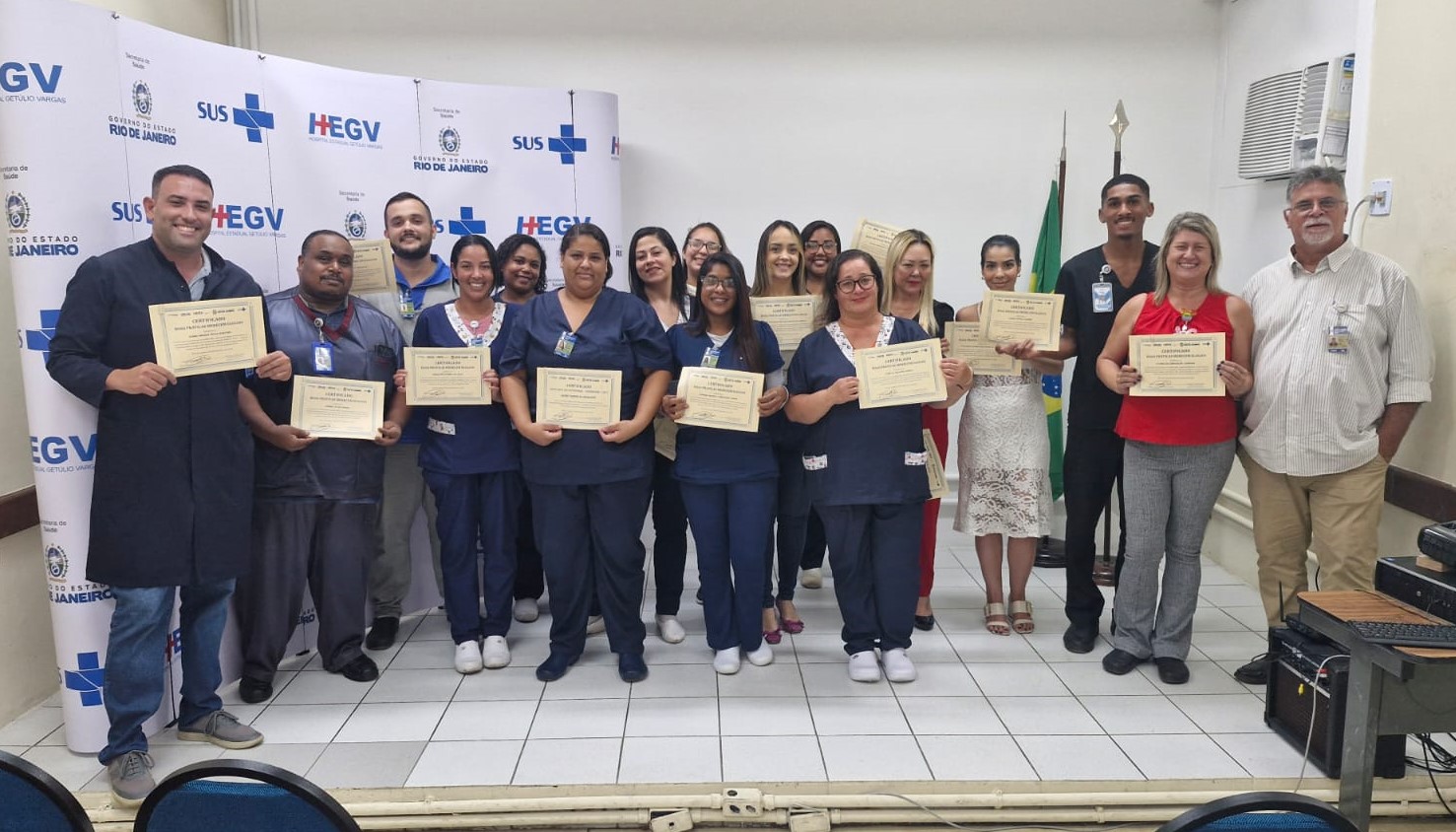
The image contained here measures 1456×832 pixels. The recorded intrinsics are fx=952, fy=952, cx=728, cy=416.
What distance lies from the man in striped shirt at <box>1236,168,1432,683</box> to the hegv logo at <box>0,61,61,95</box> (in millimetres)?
3806

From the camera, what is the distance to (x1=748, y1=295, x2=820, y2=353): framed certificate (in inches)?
144

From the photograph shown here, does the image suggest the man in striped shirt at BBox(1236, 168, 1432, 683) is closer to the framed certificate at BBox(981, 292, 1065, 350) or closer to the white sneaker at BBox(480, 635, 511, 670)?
the framed certificate at BBox(981, 292, 1065, 350)

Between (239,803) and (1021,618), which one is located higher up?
(239,803)

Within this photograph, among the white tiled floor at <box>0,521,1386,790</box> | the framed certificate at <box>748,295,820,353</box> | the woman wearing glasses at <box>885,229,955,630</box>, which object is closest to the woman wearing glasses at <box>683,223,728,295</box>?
the framed certificate at <box>748,295,820,353</box>

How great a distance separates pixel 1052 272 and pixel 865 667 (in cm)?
246

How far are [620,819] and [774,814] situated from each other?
1.39 feet

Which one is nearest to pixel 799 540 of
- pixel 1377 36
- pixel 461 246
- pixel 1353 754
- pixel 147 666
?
pixel 461 246

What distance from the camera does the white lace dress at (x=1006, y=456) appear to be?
3.70 m

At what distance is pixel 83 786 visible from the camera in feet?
9.17

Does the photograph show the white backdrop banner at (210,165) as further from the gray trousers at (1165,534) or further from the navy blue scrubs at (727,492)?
the gray trousers at (1165,534)

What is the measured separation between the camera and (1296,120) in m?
4.11

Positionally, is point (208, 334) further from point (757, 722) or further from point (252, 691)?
point (757, 722)

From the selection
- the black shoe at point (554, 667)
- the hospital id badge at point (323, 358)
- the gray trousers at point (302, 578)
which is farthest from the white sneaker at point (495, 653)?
the hospital id badge at point (323, 358)

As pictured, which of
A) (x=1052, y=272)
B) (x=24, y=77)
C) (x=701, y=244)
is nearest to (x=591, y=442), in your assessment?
(x=701, y=244)
